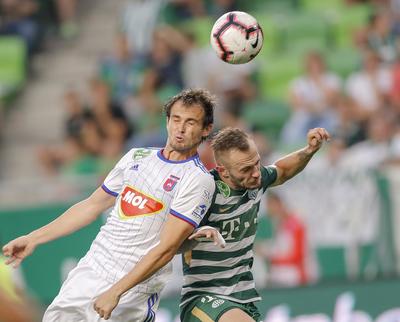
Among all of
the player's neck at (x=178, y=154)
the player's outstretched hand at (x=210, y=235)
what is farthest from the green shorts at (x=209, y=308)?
the player's neck at (x=178, y=154)

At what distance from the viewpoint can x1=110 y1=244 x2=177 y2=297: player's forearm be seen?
638cm

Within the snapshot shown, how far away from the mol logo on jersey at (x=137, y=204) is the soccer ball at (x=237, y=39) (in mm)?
1119

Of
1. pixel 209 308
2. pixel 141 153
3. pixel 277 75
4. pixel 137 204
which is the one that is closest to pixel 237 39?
pixel 141 153

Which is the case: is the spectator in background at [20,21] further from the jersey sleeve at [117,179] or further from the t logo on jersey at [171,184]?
the t logo on jersey at [171,184]

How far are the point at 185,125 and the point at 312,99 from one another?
733 centimetres

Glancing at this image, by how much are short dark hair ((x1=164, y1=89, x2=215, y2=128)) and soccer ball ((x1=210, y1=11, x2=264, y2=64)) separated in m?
0.49

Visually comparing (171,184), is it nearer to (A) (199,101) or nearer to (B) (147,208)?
(B) (147,208)

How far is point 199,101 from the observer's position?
22.3 feet

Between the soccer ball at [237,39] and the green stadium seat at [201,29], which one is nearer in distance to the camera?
the soccer ball at [237,39]

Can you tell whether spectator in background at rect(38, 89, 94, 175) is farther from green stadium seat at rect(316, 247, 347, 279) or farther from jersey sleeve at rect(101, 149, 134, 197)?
jersey sleeve at rect(101, 149, 134, 197)

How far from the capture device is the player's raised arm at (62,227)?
274 inches

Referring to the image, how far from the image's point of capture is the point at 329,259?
12.4 m

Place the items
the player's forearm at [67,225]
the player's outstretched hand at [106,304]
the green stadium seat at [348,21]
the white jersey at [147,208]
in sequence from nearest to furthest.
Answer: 1. the player's outstretched hand at [106,304]
2. the white jersey at [147,208]
3. the player's forearm at [67,225]
4. the green stadium seat at [348,21]

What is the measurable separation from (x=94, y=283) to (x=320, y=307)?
4.02 meters
